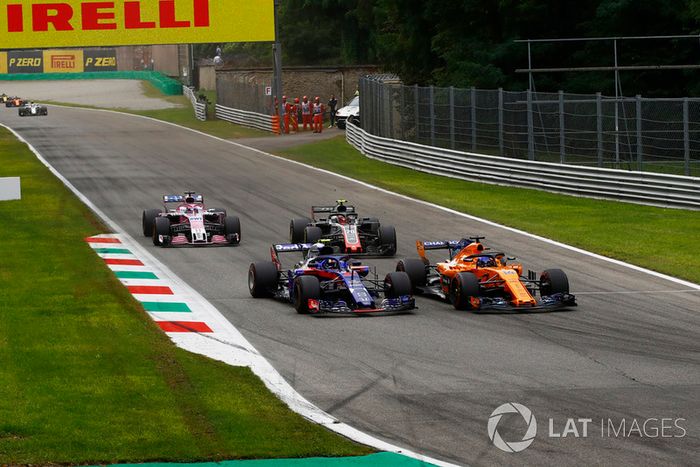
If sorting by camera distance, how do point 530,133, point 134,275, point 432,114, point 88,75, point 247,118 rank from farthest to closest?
point 88,75, point 247,118, point 432,114, point 530,133, point 134,275

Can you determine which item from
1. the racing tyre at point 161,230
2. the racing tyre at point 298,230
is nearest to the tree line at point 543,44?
the racing tyre at point 298,230

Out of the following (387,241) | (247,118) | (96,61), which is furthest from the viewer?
(96,61)

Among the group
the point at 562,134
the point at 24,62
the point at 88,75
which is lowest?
the point at 562,134

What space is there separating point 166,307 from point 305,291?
1929 mm

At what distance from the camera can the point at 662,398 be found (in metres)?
11.0

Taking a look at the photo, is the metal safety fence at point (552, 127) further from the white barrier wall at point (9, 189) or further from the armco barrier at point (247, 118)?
the armco barrier at point (247, 118)

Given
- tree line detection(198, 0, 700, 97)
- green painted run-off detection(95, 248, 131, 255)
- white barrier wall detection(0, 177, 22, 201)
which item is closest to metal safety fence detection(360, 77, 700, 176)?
tree line detection(198, 0, 700, 97)

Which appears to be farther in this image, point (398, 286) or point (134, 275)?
point (134, 275)

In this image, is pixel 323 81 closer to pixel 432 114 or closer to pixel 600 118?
pixel 432 114

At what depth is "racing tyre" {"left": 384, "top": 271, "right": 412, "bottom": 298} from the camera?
52.4 ft

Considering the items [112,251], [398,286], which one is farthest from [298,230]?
[398,286]

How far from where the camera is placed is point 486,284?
53.2 feet

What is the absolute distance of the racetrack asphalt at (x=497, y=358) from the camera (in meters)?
9.73

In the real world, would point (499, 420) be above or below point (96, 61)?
below
